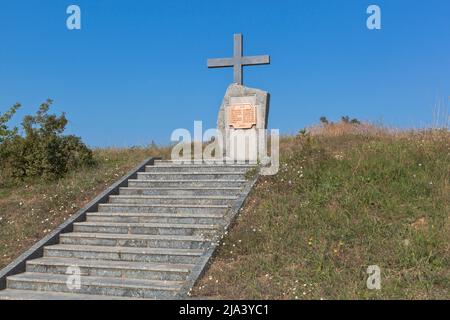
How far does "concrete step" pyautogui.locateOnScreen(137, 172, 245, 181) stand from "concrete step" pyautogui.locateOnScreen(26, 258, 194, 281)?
132 inches

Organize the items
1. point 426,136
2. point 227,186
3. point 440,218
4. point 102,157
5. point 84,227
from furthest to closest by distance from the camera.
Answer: point 102,157, point 426,136, point 227,186, point 84,227, point 440,218

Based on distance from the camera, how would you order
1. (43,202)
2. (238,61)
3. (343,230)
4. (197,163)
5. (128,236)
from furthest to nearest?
(238,61) < (197,163) < (43,202) < (128,236) < (343,230)

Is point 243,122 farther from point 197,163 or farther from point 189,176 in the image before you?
point 189,176

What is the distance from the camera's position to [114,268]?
7.25 meters

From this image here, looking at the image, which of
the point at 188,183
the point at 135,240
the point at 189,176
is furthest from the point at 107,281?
the point at 189,176

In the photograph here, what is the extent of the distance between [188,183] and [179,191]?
1.35 feet

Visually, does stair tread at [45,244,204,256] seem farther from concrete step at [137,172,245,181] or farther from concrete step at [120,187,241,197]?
concrete step at [137,172,245,181]

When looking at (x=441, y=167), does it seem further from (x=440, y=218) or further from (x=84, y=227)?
(x=84, y=227)

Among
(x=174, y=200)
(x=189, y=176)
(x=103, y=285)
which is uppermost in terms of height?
(x=189, y=176)

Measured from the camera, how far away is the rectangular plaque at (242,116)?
13.2 meters

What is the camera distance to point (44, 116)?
12.7 meters

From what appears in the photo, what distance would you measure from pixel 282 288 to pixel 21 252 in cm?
464

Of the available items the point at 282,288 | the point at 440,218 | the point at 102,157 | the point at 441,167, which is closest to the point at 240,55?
the point at 102,157

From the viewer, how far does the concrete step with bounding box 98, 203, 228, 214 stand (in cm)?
888
